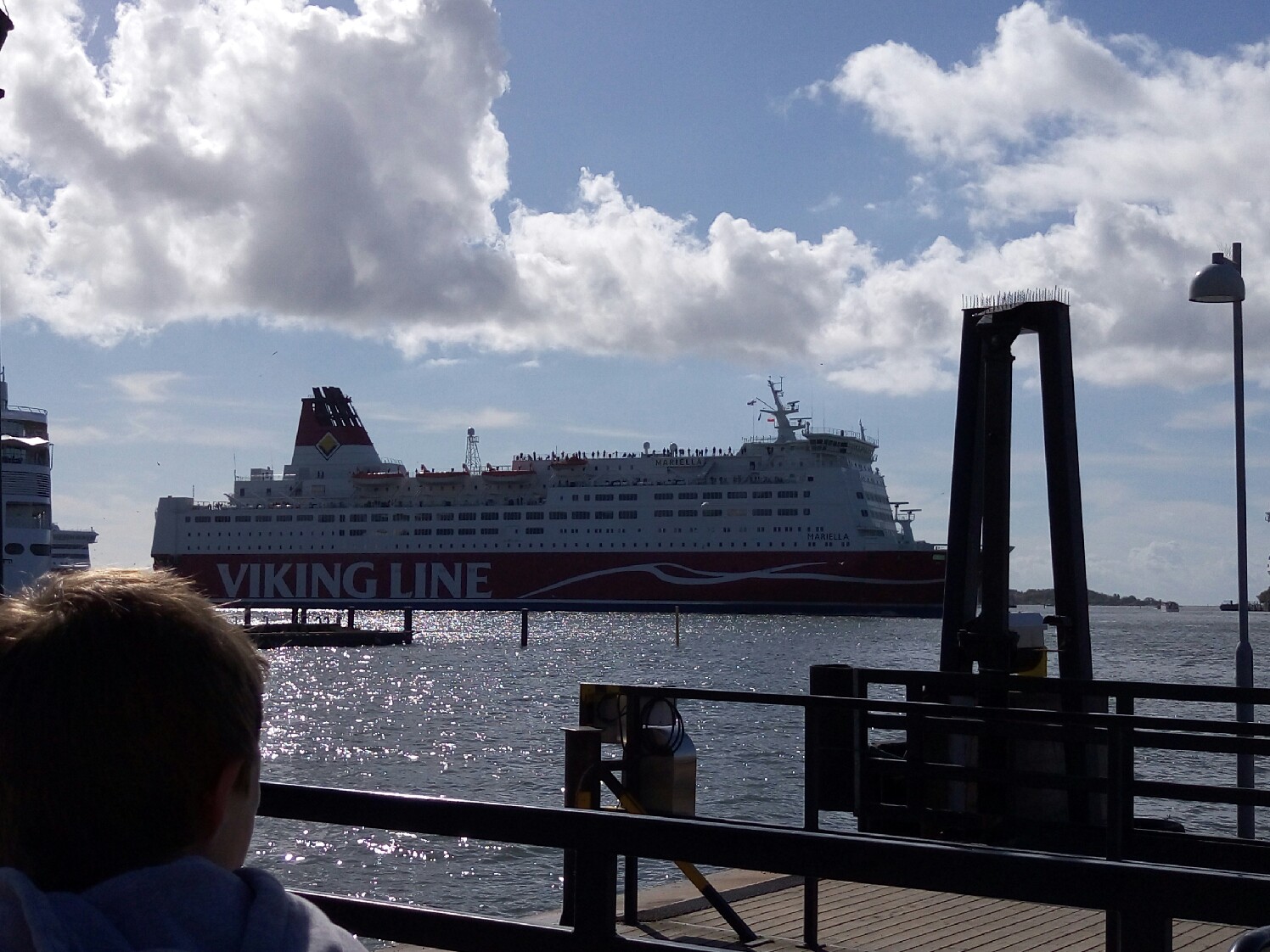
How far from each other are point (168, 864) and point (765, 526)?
176 ft

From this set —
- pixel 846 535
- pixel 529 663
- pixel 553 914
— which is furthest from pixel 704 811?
pixel 846 535

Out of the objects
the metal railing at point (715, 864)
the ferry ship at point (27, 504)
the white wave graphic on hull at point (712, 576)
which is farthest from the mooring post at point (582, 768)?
the white wave graphic on hull at point (712, 576)

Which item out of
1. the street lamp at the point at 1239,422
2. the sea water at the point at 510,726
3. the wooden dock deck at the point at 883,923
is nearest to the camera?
the wooden dock deck at the point at 883,923

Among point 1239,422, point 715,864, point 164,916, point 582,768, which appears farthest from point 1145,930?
point 1239,422

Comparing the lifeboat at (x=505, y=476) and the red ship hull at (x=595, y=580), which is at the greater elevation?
the lifeboat at (x=505, y=476)

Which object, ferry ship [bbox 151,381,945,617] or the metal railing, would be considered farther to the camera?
ferry ship [bbox 151,381,945,617]

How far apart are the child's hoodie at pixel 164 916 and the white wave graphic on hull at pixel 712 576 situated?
51751 mm

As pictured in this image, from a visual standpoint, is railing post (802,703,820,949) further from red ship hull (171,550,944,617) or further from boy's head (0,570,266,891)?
red ship hull (171,550,944,617)

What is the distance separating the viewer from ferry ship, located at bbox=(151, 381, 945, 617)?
174 ft

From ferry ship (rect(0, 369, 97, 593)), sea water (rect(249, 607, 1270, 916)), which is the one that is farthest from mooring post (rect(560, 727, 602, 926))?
ferry ship (rect(0, 369, 97, 593))

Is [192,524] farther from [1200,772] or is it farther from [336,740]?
[1200,772]

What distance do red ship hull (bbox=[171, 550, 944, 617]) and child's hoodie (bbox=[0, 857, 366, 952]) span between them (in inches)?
1903

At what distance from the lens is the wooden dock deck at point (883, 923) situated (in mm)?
4395

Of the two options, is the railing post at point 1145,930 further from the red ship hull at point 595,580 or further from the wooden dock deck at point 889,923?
the red ship hull at point 595,580
